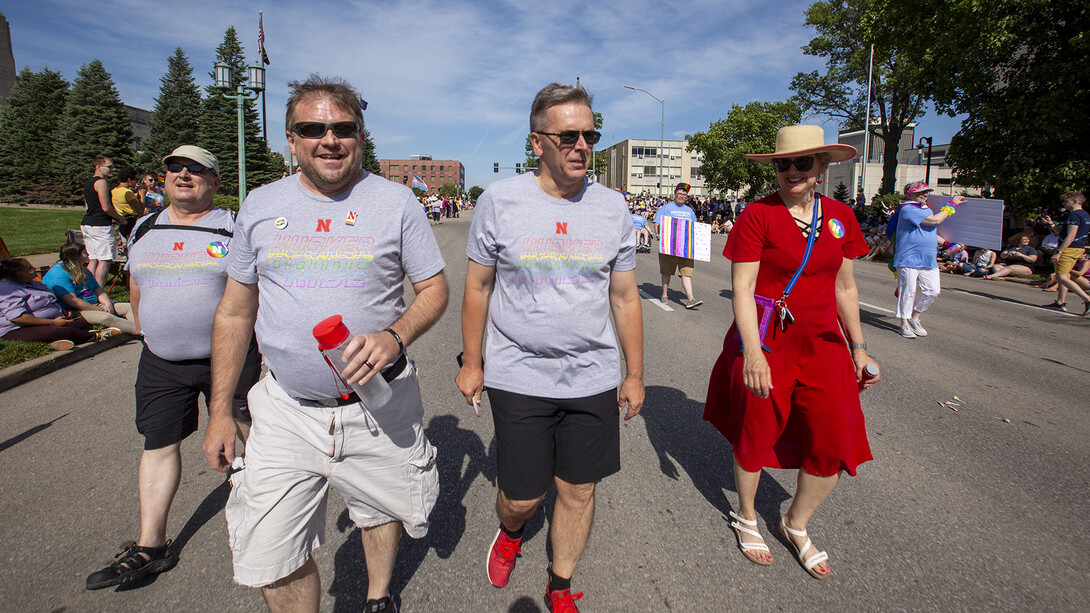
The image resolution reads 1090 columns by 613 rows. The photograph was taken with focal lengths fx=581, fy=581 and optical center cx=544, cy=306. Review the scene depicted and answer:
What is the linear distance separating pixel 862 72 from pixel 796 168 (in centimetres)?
3759

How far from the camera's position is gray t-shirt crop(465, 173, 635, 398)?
2.27 m

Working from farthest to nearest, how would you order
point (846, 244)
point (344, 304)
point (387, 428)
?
point (846, 244), point (387, 428), point (344, 304)

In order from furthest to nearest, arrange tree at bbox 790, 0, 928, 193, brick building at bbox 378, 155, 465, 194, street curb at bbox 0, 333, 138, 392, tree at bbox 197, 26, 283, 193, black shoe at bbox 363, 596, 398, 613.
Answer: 1. brick building at bbox 378, 155, 465, 194
2. tree at bbox 197, 26, 283, 193
3. tree at bbox 790, 0, 928, 193
4. street curb at bbox 0, 333, 138, 392
5. black shoe at bbox 363, 596, 398, 613

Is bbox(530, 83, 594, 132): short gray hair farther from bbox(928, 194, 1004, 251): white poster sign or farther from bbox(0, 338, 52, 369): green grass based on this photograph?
bbox(928, 194, 1004, 251): white poster sign

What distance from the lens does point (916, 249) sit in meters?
7.23

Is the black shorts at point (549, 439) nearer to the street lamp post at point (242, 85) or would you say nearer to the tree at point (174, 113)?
the street lamp post at point (242, 85)

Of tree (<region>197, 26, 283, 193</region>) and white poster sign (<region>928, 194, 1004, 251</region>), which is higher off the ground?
tree (<region>197, 26, 283, 193</region>)

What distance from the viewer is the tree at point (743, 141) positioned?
51.9 meters

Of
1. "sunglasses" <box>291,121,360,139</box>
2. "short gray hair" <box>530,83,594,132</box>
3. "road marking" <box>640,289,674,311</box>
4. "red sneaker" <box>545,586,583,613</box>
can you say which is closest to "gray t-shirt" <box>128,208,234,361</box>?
"sunglasses" <box>291,121,360,139</box>

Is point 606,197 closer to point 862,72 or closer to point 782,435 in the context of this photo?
point 782,435

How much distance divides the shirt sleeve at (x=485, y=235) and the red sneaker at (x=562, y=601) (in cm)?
136

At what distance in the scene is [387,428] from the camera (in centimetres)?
214

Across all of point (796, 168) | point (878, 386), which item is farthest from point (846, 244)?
point (878, 386)

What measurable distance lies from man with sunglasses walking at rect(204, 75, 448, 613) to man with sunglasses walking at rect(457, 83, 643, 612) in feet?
0.90
